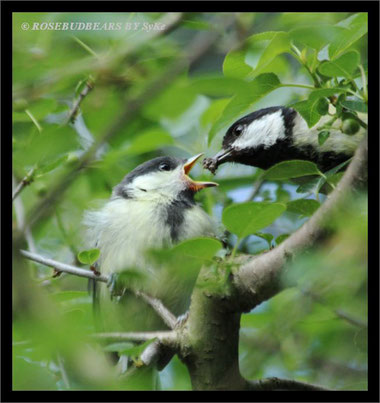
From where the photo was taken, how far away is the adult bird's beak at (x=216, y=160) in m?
1.84

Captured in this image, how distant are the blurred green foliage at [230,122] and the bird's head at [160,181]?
0.10 m

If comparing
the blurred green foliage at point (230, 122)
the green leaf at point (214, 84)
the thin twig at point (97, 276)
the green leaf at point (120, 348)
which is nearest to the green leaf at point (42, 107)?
the blurred green foliage at point (230, 122)

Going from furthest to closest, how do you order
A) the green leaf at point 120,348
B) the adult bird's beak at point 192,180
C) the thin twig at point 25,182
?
the adult bird's beak at point 192,180, the thin twig at point 25,182, the green leaf at point 120,348

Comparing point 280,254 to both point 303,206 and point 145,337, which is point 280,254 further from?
point 145,337

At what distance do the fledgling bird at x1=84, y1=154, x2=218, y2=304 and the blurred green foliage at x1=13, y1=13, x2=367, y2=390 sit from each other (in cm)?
9

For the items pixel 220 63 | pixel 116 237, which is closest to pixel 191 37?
pixel 220 63

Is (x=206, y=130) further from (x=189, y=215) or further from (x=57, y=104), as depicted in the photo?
(x=57, y=104)

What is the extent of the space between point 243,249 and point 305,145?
39 centimetres

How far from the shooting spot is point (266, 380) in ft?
4.10

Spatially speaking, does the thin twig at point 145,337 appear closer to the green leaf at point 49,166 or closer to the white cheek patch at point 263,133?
the green leaf at point 49,166

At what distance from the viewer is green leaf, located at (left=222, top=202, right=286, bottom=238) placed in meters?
0.93

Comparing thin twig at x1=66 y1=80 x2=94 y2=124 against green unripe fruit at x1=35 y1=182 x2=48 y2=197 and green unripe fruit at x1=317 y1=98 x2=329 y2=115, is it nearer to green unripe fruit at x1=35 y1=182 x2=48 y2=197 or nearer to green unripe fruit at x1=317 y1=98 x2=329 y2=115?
green unripe fruit at x1=35 y1=182 x2=48 y2=197

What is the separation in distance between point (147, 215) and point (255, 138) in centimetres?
44

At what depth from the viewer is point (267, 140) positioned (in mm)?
1829
